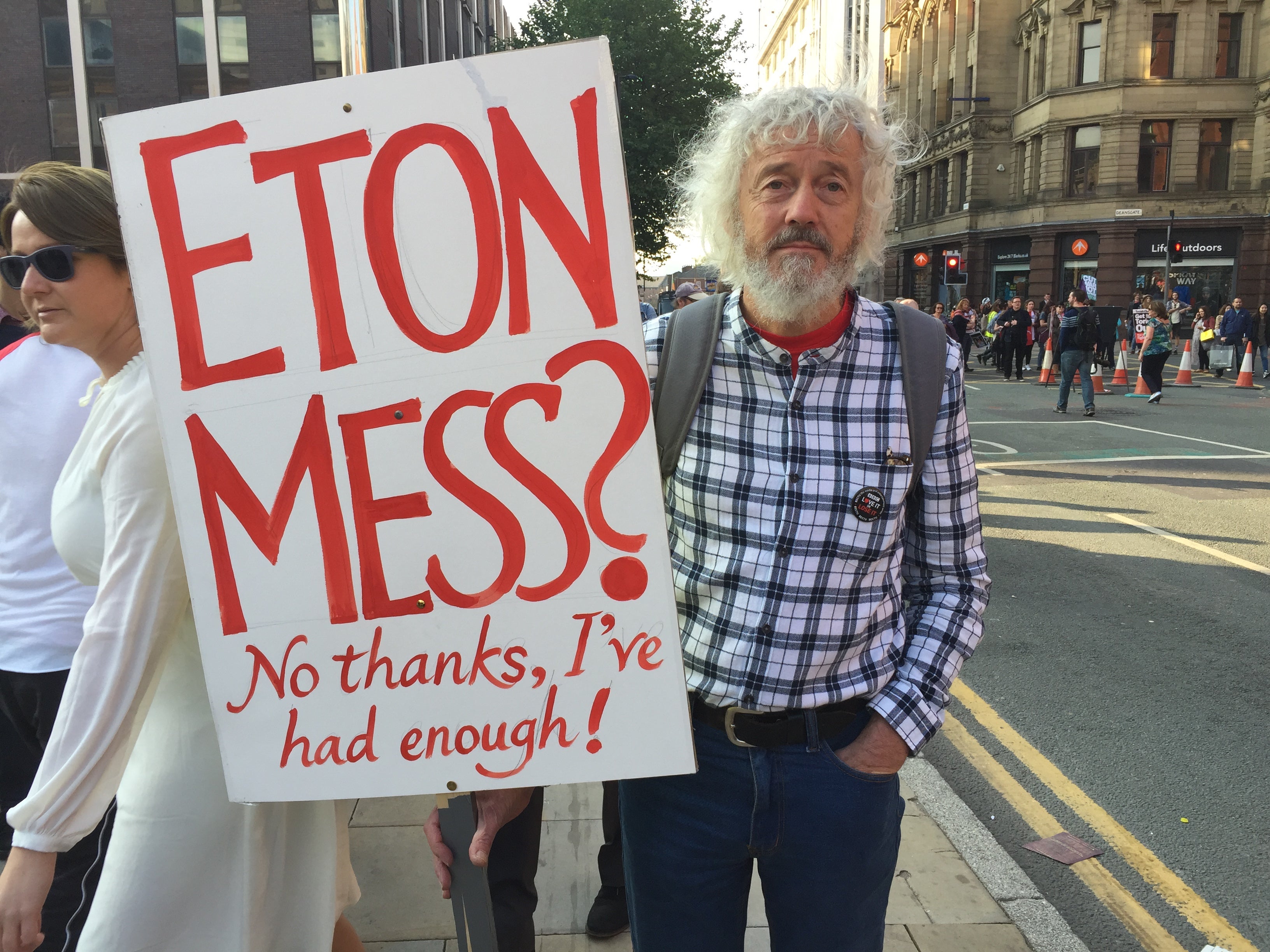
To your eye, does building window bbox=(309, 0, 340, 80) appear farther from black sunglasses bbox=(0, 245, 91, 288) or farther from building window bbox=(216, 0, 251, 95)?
black sunglasses bbox=(0, 245, 91, 288)

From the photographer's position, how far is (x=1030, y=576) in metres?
6.05

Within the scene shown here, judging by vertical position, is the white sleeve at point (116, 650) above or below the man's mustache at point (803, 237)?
below

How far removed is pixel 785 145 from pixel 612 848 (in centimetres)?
199

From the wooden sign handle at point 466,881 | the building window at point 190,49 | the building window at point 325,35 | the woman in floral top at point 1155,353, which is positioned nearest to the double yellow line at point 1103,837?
the wooden sign handle at point 466,881

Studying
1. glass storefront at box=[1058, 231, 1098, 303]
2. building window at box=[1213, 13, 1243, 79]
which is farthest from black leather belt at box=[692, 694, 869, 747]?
building window at box=[1213, 13, 1243, 79]

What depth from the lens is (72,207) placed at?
164 centimetres

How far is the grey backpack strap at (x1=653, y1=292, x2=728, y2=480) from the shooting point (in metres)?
1.61

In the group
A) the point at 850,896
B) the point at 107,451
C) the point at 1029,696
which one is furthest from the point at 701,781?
the point at 1029,696

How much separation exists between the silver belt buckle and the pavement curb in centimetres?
159

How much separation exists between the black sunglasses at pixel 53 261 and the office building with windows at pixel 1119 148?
28.2 metres

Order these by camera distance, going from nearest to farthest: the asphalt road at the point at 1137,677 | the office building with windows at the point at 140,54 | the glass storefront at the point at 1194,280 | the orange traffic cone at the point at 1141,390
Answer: the asphalt road at the point at 1137,677, the orange traffic cone at the point at 1141,390, the office building with windows at the point at 140,54, the glass storefront at the point at 1194,280

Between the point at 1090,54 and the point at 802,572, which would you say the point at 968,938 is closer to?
the point at 802,572

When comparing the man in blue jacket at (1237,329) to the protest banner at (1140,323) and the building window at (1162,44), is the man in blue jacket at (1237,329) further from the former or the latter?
the building window at (1162,44)

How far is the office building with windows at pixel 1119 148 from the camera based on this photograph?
29.4 metres
